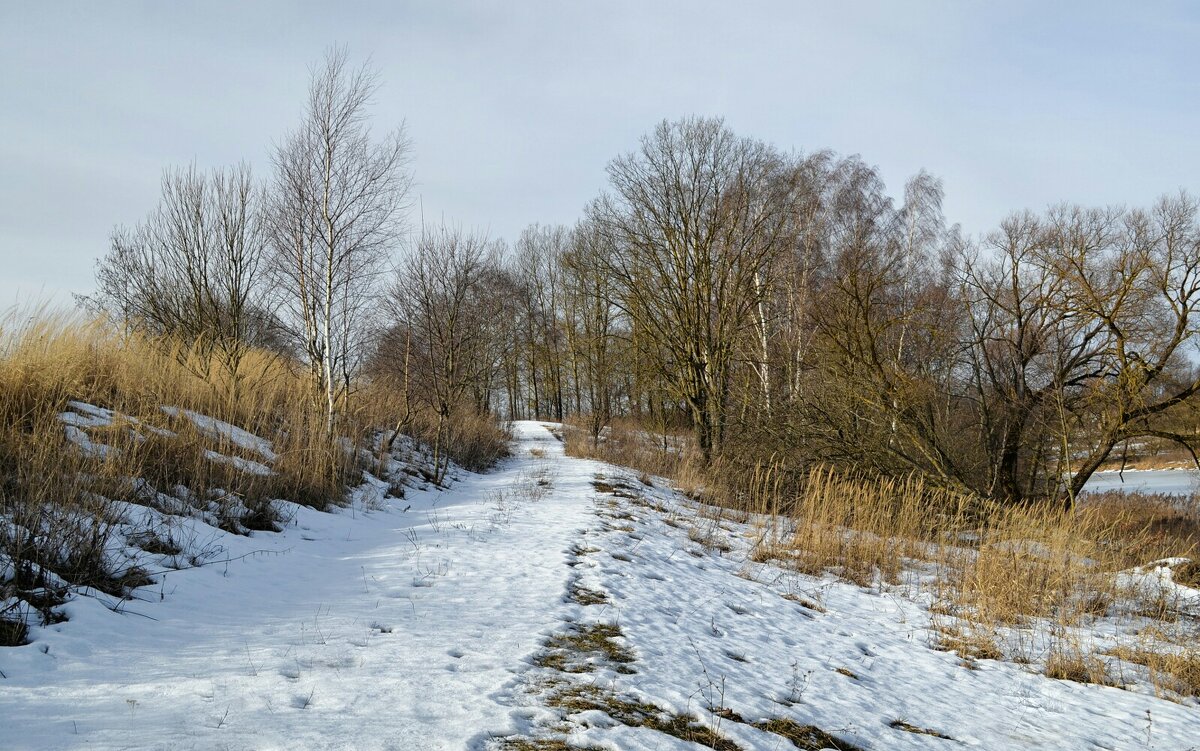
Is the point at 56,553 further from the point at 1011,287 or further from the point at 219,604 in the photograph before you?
the point at 1011,287

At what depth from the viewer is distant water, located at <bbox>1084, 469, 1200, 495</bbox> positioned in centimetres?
2249

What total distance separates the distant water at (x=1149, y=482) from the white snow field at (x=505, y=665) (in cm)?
2188

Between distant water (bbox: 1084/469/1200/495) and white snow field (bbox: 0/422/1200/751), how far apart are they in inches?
861

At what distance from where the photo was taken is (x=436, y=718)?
2.65 meters

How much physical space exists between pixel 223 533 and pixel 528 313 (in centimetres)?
3064

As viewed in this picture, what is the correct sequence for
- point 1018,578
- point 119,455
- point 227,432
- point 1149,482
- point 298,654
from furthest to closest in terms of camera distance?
point 1149,482 → point 227,432 → point 1018,578 → point 119,455 → point 298,654

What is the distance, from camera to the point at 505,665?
3.30 m

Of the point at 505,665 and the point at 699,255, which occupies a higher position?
the point at 699,255

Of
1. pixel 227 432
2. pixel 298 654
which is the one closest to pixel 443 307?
pixel 227 432

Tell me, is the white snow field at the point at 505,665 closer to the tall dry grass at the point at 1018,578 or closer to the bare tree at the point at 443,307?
the tall dry grass at the point at 1018,578

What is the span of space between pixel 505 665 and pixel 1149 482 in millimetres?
33575

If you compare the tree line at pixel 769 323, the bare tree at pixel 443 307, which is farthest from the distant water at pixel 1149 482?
the bare tree at pixel 443 307

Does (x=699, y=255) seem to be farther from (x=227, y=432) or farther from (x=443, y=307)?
(x=227, y=432)

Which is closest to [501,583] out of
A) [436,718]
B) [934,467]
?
[436,718]
